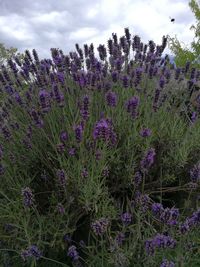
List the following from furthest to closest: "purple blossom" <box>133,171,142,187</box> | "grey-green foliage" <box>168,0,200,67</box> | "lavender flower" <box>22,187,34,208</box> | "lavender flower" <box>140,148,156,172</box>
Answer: "grey-green foliage" <box>168,0,200,67</box> < "purple blossom" <box>133,171,142,187</box> < "lavender flower" <box>140,148,156,172</box> < "lavender flower" <box>22,187,34,208</box>

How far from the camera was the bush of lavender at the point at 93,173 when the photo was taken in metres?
2.16

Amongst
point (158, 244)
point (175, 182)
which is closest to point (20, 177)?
point (158, 244)

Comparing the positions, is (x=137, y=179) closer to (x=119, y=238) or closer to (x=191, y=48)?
(x=119, y=238)

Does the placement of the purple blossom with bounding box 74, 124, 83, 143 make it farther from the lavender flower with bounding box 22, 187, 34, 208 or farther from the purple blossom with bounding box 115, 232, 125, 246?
the purple blossom with bounding box 115, 232, 125, 246

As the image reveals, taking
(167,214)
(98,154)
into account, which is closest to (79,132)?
(98,154)

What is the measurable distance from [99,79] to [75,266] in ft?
5.33

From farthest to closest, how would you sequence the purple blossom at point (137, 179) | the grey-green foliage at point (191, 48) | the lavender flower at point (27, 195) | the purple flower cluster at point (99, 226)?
the grey-green foliage at point (191, 48), the purple blossom at point (137, 179), the lavender flower at point (27, 195), the purple flower cluster at point (99, 226)

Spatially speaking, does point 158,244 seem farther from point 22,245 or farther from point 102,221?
point 22,245

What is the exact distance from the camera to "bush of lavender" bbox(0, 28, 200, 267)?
7.07 ft

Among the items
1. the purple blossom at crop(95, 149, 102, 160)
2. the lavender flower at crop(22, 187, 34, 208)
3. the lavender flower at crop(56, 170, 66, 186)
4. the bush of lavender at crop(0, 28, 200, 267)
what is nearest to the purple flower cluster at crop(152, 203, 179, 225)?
the bush of lavender at crop(0, 28, 200, 267)

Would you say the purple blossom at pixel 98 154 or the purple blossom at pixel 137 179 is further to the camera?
the purple blossom at pixel 137 179

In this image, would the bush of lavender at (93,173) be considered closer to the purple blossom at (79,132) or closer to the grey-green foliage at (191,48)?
the purple blossom at (79,132)

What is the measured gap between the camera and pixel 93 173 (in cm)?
228

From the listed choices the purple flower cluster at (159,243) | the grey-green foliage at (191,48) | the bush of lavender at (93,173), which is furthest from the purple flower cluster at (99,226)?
the grey-green foliage at (191,48)
